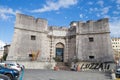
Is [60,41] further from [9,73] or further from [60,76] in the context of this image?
[9,73]

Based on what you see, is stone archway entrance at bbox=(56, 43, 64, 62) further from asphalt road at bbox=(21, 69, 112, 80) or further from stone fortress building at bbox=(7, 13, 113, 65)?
asphalt road at bbox=(21, 69, 112, 80)

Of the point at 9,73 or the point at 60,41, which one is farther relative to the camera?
the point at 60,41

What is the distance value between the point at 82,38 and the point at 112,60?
824 centimetres

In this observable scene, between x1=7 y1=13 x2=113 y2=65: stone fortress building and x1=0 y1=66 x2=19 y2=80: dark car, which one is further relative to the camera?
x1=7 y1=13 x2=113 y2=65: stone fortress building

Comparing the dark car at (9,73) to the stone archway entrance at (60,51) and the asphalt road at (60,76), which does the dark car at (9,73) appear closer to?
the asphalt road at (60,76)

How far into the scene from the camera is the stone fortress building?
36.1m

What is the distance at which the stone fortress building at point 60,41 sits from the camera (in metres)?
36.1

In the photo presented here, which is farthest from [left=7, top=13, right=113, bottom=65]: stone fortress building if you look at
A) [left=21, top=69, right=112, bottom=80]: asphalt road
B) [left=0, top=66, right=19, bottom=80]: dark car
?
[left=0, top=66, right=19, bottom=80]: dark car

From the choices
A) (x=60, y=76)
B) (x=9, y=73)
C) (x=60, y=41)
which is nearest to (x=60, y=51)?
(x=60, y=41)

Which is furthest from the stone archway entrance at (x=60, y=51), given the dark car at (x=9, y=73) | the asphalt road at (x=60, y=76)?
the dark car at (x=9, y=73)

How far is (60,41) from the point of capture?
137 feet

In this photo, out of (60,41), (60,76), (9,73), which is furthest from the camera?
(60,41)

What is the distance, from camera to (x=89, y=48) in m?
38.3

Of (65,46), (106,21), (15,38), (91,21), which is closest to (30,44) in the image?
(15,38)
